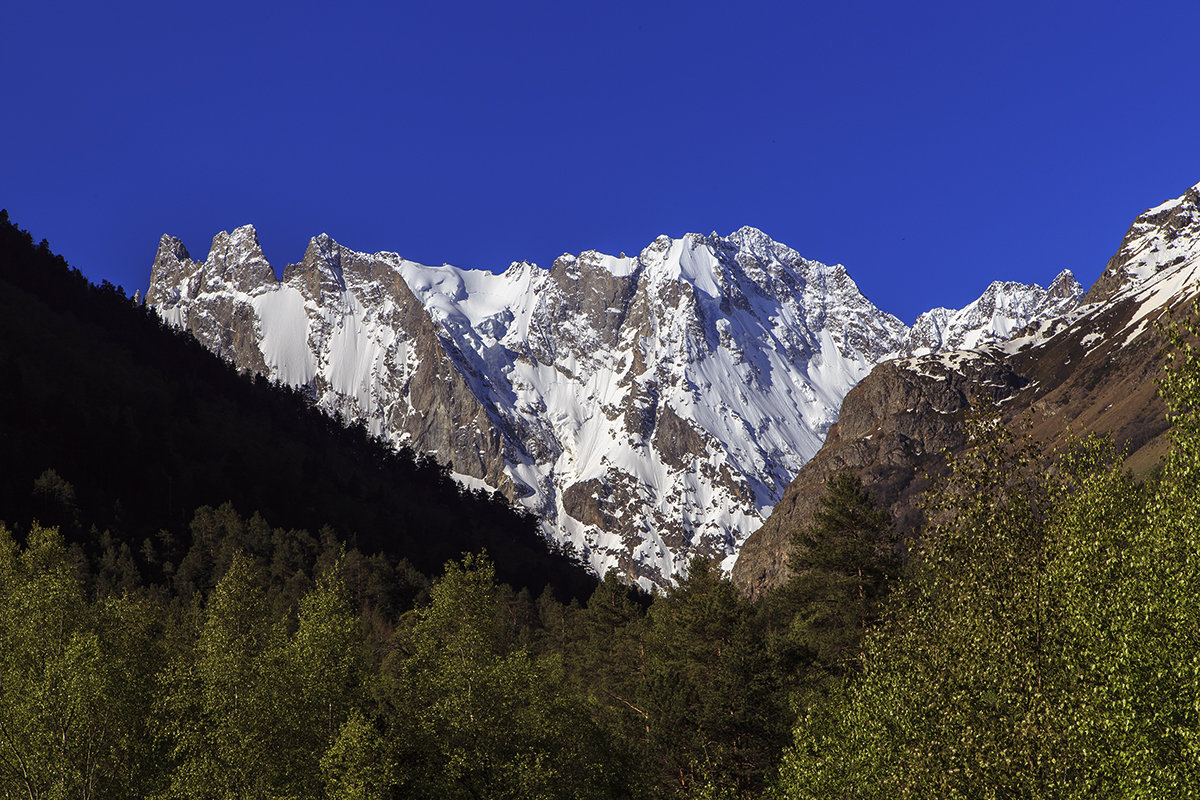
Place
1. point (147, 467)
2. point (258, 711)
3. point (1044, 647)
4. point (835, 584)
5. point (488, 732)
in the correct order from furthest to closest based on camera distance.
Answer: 1. point (147, 467)
2. point (835, 584)
3. point (488, 732)
4. point (258, 711)
5. point (1044, 647)

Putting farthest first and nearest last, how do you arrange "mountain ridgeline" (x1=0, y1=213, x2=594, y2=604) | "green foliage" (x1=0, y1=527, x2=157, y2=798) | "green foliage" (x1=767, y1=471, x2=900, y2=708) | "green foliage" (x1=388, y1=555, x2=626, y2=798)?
1. "mountain ridgeline" (x1=0, y1=213, x2=594, y2=604)
2. "green foliage" (x1=767, y1=471, x2=900, y2=708)
3. "green foliage" (x1=388, y1=555, x2=626, y2=798)
4. "green foliage" (x1=0, y1=527, x2=157, y2=798)

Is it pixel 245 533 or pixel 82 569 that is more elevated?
pixel 245 533

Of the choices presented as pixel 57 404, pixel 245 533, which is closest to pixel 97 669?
pixel 245 533

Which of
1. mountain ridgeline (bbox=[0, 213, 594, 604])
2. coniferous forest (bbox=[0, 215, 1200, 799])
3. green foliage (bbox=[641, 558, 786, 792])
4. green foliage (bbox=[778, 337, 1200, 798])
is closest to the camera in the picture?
green foliage (bbox=[778, 337, 1200, 798])

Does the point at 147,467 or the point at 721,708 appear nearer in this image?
the point at 721,708

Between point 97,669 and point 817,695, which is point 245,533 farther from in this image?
point 817,695

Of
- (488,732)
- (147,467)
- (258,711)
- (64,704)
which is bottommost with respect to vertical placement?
Answer: (64,704)

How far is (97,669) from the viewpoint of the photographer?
39.5m

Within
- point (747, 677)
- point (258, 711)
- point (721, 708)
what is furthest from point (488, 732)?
point (747, 677)

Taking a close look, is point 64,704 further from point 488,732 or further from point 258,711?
point 488,732

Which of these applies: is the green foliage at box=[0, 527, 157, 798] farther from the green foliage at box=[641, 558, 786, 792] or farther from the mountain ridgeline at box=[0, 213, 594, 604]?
the mountain ridgeline at box=[0, 213, 594, 604]

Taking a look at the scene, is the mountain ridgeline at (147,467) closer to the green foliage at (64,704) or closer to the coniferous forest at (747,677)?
the coniferous forest at (747,677)

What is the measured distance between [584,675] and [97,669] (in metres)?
49.2

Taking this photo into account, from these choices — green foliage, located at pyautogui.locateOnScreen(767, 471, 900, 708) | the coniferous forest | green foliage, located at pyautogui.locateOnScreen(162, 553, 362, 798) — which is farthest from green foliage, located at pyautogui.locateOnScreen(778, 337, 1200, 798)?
green foliage, located at pyautogui.locateOnScreen(767, 471, 900, 708)
